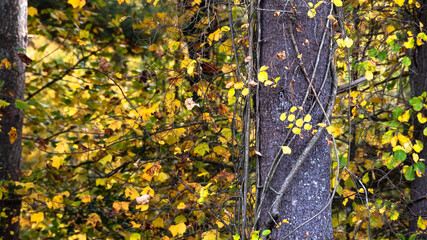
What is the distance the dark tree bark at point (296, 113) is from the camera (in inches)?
80.4

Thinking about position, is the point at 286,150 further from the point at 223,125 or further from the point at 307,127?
the point at 223,125

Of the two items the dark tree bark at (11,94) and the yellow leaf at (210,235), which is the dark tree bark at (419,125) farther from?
the dark tree bark at (11,94)

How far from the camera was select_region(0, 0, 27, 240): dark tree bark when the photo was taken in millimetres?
4310

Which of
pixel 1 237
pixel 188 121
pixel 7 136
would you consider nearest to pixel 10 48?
pixel 7 136

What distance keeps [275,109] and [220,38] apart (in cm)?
87

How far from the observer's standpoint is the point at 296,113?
6.77 feet

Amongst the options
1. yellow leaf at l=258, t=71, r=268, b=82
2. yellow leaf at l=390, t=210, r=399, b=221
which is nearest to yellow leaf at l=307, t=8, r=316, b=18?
yellow leaf at l=258, t=71, r=268, b=82

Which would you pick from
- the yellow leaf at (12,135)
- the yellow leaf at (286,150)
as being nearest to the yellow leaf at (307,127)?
the yellow leaf at (286,150)

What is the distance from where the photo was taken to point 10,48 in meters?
4.36

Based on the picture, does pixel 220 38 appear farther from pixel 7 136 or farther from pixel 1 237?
pixel 1 237

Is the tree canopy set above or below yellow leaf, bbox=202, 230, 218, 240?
above

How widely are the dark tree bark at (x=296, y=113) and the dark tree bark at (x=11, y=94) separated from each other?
309 centimetres

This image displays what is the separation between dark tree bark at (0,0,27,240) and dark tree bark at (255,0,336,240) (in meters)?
3.09

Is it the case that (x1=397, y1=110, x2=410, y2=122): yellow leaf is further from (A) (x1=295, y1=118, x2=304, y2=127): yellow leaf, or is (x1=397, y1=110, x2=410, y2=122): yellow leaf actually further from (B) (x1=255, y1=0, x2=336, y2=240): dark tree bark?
(A) (x1=295, y1=118, x2=304, y2=127): yellow leaf
